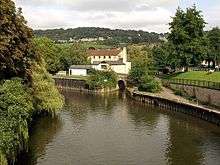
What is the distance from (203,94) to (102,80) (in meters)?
36.6

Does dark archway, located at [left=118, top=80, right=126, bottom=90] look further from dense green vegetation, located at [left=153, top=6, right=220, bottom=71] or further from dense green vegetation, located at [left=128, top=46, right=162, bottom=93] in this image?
dense green vegetation, located at [left=153, top=6, right=220, bottom=71]

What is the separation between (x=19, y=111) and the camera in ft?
137

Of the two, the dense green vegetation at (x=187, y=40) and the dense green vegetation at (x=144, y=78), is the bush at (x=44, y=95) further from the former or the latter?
the dense green vegetation at (x=187, y=40)

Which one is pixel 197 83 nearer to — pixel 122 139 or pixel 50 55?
pixel 122 139

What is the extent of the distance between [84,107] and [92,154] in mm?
37195

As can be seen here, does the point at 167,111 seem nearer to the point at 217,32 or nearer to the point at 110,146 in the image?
the point at 110,146

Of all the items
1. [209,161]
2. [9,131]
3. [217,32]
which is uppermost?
[217,32]

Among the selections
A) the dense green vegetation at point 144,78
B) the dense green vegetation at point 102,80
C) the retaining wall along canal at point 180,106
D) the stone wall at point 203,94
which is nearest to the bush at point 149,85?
the dense green vegetation at point 144,78

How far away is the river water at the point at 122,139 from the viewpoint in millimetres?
48500

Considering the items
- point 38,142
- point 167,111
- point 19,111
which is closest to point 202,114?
point 167,111

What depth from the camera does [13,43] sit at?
165 feet

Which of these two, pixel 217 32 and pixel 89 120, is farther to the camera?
pixel 217 32

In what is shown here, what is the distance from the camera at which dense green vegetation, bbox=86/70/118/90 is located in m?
115

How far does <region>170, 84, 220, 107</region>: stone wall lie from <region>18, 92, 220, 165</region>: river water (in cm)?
626
